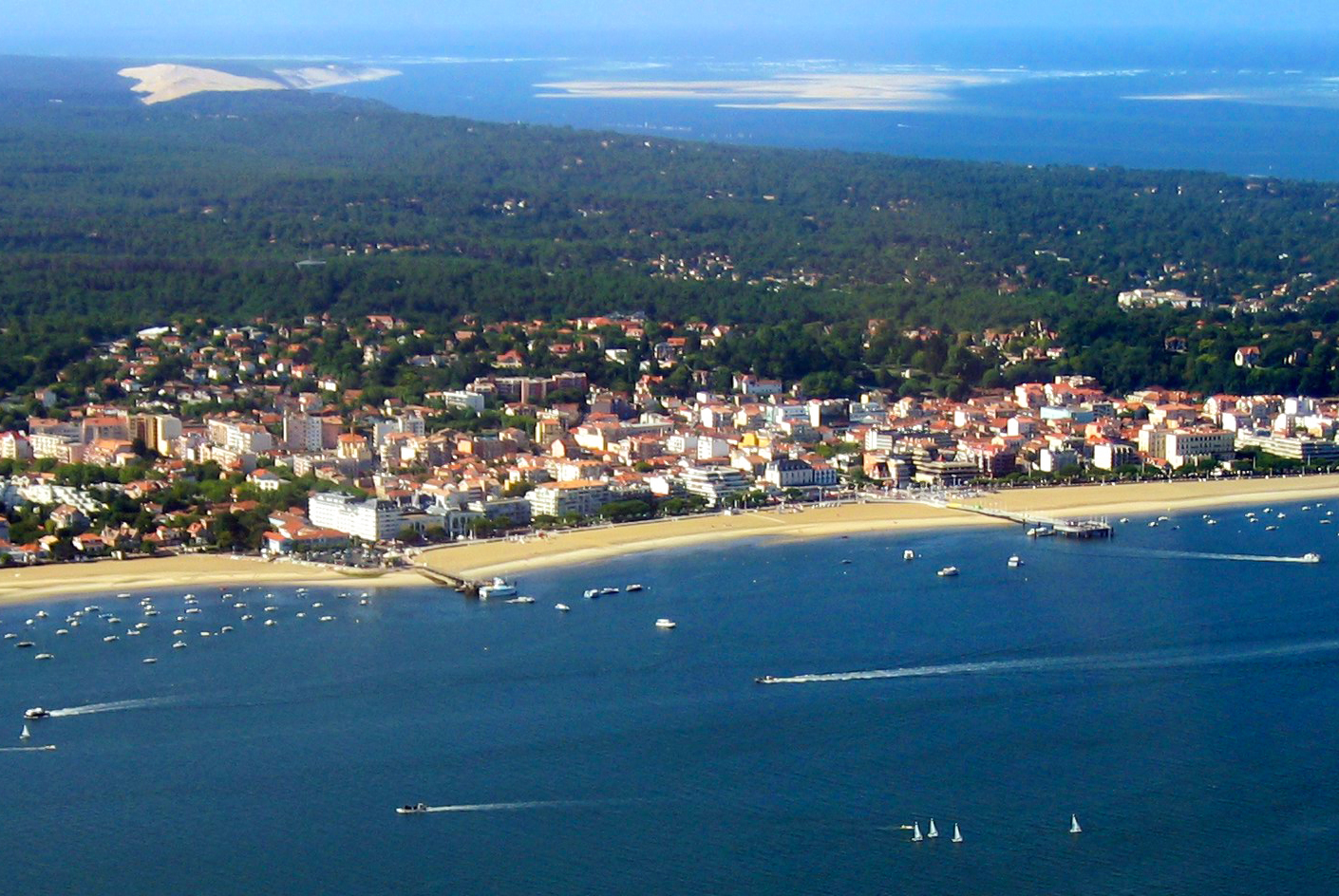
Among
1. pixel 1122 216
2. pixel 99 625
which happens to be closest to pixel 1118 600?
pixel 99 625

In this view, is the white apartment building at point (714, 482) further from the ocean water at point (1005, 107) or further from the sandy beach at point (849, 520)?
the ocean water at point (1005, 107)

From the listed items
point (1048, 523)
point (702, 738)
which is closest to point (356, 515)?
point (1048, 523)

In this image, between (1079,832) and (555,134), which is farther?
(555,134)

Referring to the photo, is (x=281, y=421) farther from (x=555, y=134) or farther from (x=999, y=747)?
(x=555, y=134)

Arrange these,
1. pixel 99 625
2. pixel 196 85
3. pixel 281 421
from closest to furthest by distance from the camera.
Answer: pixel 99 625
pixel 281 421
pixel 196 85

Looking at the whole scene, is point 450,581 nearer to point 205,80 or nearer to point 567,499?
point 567,499

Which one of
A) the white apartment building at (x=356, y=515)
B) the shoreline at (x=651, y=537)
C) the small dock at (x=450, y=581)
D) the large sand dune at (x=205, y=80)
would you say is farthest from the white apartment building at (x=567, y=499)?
the large sand dune at (x=205, y=80)

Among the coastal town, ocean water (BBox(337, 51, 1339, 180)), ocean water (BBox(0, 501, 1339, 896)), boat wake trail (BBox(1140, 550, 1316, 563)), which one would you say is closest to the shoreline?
the coastal town
